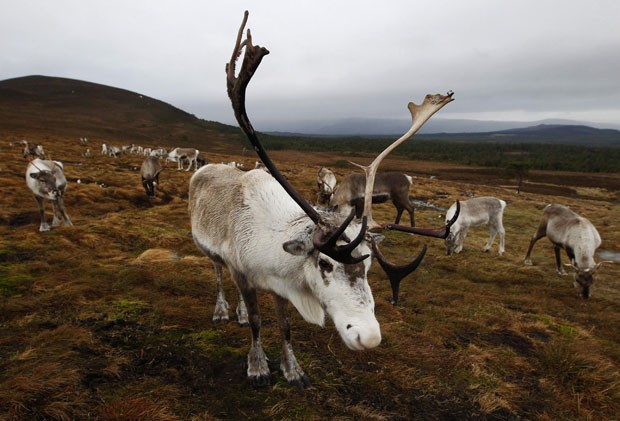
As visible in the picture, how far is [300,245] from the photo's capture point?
122 inches

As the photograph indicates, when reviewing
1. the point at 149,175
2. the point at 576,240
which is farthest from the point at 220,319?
the point at 149,175

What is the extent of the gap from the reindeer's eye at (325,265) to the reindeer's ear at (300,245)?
0.18m

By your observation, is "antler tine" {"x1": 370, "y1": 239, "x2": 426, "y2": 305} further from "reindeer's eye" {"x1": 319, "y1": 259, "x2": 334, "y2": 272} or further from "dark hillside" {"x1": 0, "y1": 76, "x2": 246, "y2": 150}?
"dark hillside" {"x1": 0, "y1": 76, "x2": 246, "y2": 150}

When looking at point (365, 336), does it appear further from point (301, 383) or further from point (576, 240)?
point (576, 240)

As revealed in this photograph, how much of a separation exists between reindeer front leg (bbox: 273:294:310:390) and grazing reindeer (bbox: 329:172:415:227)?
10.7 metres

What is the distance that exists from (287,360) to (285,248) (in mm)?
1834

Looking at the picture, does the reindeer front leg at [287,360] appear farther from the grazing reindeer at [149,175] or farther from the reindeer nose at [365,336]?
the grazing reindeer at [149,175]

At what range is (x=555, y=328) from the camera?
6.53 m

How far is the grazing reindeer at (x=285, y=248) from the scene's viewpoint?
2887 millimetres

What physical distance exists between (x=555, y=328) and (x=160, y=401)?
7.28m

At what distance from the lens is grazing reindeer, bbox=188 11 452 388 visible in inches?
114

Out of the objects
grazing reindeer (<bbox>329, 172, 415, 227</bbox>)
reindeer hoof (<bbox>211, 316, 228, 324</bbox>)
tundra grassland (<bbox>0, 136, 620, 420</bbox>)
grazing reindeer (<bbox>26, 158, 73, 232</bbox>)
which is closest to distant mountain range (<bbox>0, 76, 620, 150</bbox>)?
grazing reindeer (<bbox>26, 158, 73, 232</bbox>)

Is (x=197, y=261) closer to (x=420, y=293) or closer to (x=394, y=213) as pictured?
(x=420, y=293)

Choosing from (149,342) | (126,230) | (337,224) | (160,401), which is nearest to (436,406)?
(337,224)
